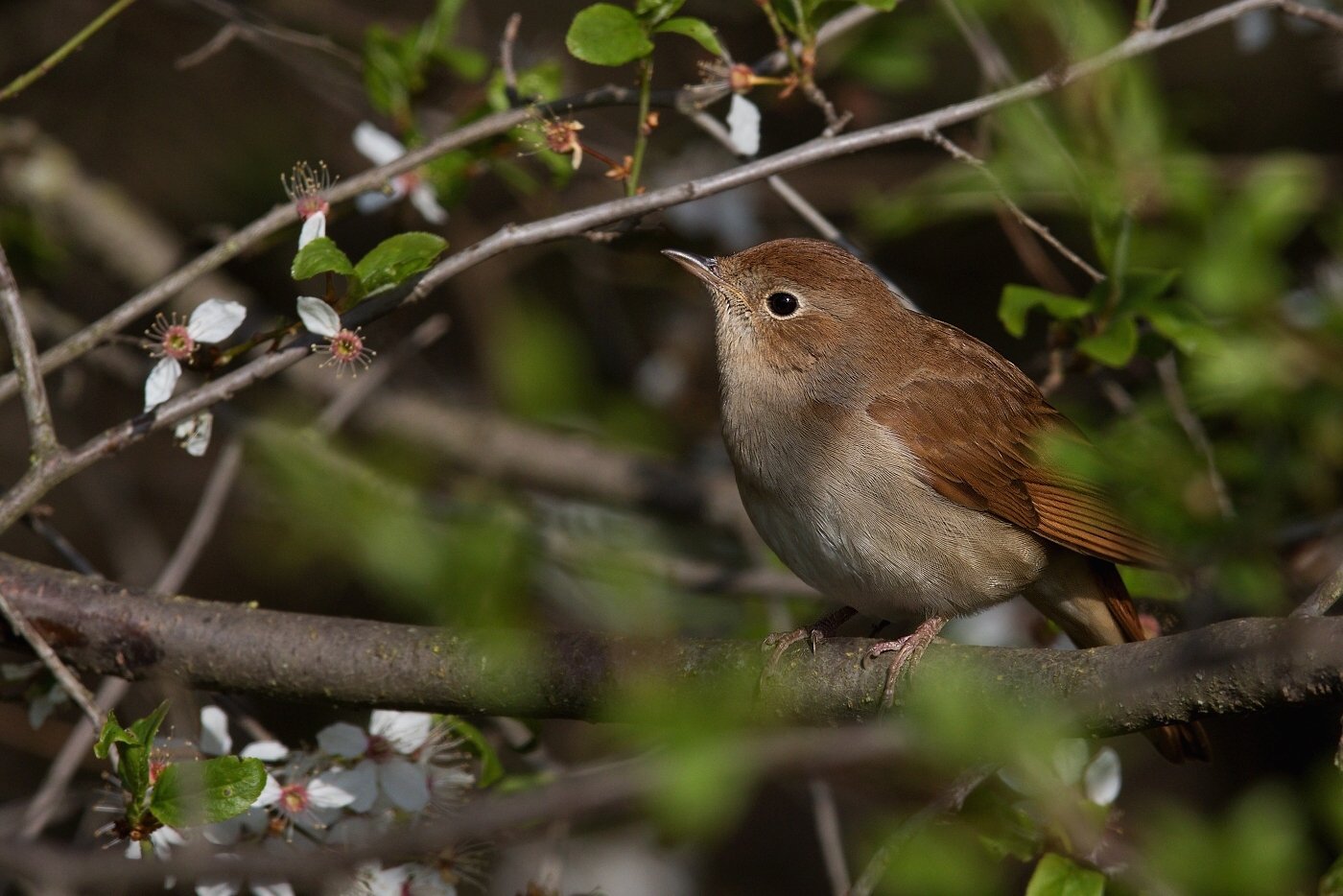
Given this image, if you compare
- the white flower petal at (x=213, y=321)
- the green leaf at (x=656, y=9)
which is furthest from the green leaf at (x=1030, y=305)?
the white flower petal at (x=213, y=321)

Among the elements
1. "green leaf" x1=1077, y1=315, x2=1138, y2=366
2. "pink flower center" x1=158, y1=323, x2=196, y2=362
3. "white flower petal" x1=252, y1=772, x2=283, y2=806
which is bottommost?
"white flower petal" x1=252, y1=772, x2=283, y2=806

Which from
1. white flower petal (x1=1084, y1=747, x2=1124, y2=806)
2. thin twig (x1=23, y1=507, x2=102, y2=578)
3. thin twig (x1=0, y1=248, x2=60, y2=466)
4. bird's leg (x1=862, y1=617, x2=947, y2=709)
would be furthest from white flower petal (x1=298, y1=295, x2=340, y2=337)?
white flower petal (x1=1084, y1=747, x2=1124, y2=806)

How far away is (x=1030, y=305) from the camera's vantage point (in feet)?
11.6

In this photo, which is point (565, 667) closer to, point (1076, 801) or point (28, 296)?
point (1076, 801)

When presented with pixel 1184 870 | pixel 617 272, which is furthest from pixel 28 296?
pixel 1184 870

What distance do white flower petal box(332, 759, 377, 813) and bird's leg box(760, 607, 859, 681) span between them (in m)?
0.95

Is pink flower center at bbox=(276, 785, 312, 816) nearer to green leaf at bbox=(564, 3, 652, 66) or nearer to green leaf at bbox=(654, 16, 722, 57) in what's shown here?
green leaf at bbox=(564, 3, 652, 66)

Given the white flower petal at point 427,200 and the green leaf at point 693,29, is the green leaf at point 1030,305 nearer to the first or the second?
the green leaf at point 693,29

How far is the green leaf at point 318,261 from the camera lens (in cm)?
266

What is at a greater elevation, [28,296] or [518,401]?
[28,296]

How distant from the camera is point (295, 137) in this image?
694 cm

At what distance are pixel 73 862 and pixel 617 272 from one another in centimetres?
515

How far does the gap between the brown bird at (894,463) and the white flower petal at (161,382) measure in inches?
61.9

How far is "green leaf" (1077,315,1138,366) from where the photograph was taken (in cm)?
337
